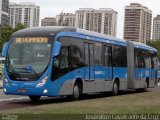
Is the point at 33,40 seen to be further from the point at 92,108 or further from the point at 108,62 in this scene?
the point at 108,62

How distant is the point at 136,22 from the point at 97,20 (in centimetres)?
1919

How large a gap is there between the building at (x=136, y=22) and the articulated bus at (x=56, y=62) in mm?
78457

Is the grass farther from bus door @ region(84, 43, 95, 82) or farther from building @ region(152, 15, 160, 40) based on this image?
building @ region(152, 15, 160, 40)

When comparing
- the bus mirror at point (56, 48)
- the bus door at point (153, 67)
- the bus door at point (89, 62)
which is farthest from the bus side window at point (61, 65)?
the bus door at point (153, 67)

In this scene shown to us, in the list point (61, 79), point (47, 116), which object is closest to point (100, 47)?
point (61, 79)

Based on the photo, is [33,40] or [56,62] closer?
[56,62]

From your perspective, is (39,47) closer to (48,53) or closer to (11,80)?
(48,53)

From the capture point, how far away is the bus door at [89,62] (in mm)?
21375

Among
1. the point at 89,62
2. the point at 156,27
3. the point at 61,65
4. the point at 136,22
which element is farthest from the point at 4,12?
the point at 61,65

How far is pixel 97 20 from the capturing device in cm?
8781

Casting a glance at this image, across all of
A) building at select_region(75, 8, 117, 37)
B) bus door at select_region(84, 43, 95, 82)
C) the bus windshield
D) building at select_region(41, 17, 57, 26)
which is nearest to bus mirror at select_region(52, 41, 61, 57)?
the bus windshield

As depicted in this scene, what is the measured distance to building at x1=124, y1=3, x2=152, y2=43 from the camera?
10194cm

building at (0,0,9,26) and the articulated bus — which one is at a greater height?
building at (0,0,9,26)

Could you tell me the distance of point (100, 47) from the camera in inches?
917
